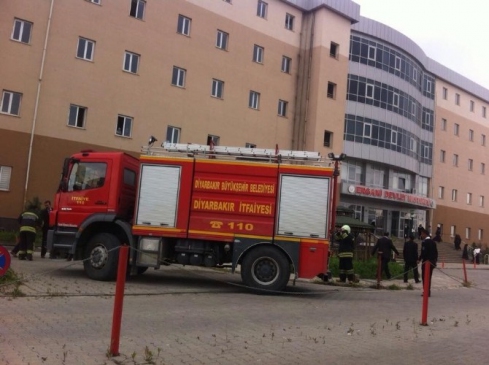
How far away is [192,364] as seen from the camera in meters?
5.23

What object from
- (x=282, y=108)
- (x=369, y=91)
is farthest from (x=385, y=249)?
(x=369, y=91)

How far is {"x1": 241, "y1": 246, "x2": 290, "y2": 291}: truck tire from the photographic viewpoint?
1074cm

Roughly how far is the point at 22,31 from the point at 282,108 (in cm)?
1734

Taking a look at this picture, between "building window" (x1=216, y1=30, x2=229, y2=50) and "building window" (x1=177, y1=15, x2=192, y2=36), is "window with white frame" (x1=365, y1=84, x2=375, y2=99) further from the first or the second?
"building window" (x1=177, y1=15, x2=192, y2=36)

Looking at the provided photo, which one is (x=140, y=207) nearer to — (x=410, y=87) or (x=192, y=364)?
(x=192, y=364)

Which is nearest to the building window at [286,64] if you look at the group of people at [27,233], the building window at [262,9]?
the building window at [262,9]

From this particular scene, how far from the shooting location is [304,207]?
1076cm

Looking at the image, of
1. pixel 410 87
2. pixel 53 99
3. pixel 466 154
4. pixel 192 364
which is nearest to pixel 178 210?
pixel 192 364

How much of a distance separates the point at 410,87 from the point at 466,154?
1407cm

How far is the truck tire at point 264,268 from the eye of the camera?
10.7 metres

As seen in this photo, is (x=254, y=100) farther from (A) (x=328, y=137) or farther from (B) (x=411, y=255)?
(B) (x=411, y=255)

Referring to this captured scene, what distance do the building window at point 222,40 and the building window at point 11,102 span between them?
12.7 metres

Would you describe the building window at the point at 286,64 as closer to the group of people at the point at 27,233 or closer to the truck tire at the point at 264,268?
the group of people at the point at 27,233

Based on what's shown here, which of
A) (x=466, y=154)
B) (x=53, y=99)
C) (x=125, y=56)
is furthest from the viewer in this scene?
(x=466, y=154)
